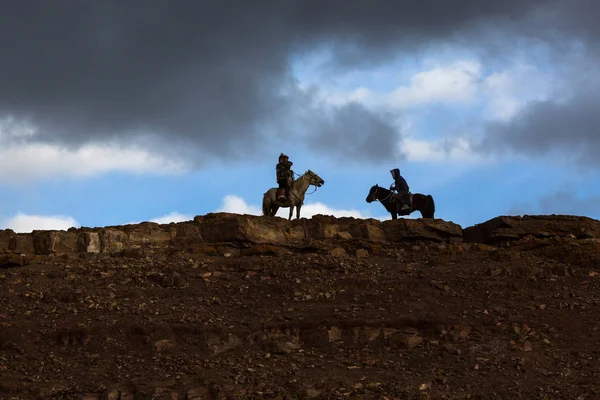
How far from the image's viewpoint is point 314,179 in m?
32.3

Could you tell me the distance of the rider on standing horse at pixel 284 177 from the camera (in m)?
30.8

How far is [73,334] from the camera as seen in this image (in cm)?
1938

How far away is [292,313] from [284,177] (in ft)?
35.7

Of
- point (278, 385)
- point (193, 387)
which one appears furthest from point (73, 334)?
point (278, 385)

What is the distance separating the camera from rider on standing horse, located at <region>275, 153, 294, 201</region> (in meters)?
A: 30.8

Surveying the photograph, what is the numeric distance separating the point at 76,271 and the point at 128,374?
6711 mm

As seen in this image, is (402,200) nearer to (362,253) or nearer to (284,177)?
(284,177)

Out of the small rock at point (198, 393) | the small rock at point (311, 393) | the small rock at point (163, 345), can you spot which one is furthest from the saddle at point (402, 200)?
the small rock at point (198, 393)

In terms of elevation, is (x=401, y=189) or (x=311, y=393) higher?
(x=401, y=189)

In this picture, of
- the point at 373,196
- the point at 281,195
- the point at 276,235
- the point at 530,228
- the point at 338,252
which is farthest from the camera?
the point at 373,196

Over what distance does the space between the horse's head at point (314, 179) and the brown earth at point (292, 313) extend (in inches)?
147

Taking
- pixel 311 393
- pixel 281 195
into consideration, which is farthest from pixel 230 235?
pixel 311 393

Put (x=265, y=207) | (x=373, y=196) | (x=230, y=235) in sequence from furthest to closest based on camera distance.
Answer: (x=373, y=196)
(x=265, y=207)
(x=230, y=235)

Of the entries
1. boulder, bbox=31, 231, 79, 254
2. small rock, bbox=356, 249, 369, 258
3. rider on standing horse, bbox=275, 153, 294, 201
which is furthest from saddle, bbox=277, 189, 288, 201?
boulder, bbox=31, 231, 79, 254
